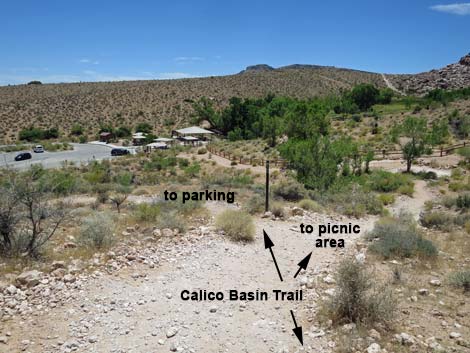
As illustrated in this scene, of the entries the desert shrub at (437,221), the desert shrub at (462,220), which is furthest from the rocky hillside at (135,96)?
the desert shrub at (462,220)

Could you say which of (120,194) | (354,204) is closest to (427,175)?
(354,204)

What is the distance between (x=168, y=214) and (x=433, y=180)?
2018 cm

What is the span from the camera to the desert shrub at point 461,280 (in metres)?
7.61

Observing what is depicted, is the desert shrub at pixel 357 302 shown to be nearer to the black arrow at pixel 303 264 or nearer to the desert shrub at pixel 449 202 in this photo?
the black arrow at pixel 303 264

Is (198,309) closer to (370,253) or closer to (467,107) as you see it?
(370,253)

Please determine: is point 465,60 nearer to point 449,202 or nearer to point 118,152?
point 118,152

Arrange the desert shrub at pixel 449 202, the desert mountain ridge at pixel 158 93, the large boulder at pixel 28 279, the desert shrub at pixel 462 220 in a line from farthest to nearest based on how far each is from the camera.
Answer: the desert mountain ridge at pixel 158 93 < the desert shrub at pixel 449 202 < the desert shrub at pixel 462 220 < the large boulder at pixel 28 279

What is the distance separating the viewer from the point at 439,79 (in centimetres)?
9006

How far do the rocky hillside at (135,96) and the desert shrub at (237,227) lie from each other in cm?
5821

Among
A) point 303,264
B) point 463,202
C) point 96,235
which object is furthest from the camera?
point 463,202

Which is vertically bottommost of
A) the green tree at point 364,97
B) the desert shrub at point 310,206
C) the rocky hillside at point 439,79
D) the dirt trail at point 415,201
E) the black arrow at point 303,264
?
the dirt trail at point 415,201

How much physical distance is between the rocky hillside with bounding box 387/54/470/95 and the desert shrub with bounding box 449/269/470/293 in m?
87.7

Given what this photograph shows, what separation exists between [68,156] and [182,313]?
42883 mm

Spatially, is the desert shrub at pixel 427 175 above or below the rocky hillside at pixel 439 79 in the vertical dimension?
below
